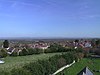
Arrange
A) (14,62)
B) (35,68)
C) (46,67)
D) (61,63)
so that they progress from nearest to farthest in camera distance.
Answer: (35,68) < (46,67) < (61,63) < (14,62)

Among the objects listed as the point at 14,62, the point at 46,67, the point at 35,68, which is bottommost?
the point at 14,62

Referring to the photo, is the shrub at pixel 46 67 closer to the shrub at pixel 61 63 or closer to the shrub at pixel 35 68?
the shrub at pixel 35 68

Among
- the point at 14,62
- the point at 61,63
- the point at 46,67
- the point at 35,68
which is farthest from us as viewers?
the point at 14,62

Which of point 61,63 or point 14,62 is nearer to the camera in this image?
point 61,63

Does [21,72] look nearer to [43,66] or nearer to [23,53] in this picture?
[43,66]

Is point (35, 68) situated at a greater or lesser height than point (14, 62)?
greater

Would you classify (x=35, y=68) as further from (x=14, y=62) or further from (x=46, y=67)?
(x=14, y=62)

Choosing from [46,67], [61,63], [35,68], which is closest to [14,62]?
[61,63]

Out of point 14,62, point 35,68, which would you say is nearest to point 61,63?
point 14,62

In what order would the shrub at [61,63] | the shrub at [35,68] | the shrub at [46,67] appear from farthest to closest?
1. the shrub at [61,63]
2. the shrub at [46,67]
3. the shrub at [35,68]

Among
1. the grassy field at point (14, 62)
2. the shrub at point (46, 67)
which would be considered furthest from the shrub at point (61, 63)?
the shrub at point (46, 67)

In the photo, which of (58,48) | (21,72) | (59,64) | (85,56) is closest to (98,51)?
(85,56)
